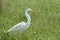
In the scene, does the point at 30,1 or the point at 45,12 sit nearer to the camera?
the point at 45,12

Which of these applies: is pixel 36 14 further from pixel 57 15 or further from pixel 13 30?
pixel 13 30

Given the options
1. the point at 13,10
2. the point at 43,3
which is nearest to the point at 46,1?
the point at 43,3

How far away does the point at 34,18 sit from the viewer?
8.23 m

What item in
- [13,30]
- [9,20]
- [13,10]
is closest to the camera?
[13,30]

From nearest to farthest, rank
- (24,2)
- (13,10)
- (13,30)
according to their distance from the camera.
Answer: (13,30) → (13,10) → (24,2)

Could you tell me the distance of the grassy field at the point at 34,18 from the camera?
7.32m

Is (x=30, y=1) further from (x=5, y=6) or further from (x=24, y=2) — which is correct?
(x=5, y=6)

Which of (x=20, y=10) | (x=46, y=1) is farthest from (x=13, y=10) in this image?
(x=46, y=1)

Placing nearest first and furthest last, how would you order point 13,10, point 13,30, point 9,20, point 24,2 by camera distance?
point 13,30
point 9,20
point 13,10
point 24,2

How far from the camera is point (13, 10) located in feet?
27.8

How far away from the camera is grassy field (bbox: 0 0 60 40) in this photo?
7.32m

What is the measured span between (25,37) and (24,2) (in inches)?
85.8

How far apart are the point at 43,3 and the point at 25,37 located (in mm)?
2301

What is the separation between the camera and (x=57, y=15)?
855 cm
